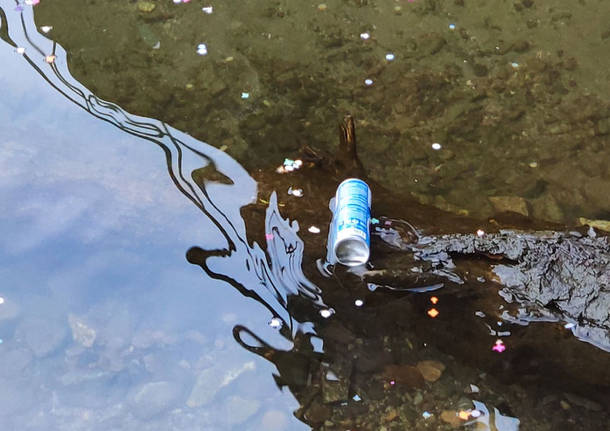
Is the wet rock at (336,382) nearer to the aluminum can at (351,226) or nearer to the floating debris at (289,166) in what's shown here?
the aluminum can at (351,226)

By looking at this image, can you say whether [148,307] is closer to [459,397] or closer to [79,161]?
[79,161]

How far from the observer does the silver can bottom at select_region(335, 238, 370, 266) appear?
3.35 meters

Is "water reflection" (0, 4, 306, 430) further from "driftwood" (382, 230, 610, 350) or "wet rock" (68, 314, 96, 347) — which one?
"driftwood" (382, 230, 610, 350)

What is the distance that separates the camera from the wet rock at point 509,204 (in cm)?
418

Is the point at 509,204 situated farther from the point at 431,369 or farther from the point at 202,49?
the point at 202,49

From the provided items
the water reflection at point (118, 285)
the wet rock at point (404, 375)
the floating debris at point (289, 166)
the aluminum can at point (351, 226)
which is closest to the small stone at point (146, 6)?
the water reflection at point (118, 285)

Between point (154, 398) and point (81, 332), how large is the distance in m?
0.59

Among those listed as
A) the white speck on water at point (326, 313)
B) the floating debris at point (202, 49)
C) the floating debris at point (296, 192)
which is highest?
the floating debris at point (202, 49)

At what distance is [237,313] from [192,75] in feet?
7.73

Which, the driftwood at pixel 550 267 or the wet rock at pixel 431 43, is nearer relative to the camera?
the driftwood at pixel 550 267

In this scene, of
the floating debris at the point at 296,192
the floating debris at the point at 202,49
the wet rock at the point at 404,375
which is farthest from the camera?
the floating debris at the point at 202,49

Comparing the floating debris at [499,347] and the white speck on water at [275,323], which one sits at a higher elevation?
the floating debris at [499,347]

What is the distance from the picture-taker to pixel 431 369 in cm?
323

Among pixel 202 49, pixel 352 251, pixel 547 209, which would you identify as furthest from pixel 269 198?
pixel 202 49
